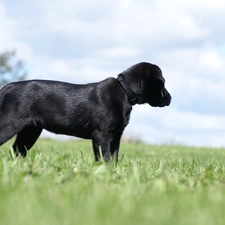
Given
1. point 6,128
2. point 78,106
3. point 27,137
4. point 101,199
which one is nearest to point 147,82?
point 78,106

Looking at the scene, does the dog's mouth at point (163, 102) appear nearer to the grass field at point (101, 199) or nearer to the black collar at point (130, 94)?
the black collar at point (130, 94)

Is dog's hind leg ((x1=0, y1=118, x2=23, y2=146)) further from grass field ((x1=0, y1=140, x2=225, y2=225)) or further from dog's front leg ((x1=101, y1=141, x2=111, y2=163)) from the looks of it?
grass field ((x1=0, y1=140, x2=225, y2=225))

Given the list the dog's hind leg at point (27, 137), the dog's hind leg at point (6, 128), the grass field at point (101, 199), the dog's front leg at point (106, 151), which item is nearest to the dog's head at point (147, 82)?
the dog's front leg at point (106, 151)

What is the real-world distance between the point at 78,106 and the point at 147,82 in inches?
35.4

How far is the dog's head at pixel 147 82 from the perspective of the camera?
19.5ft

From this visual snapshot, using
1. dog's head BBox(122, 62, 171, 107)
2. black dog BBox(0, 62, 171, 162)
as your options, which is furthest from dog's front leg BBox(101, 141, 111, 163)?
dog's head BBox(122, 62, 171, 107)

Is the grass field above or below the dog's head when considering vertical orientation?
below

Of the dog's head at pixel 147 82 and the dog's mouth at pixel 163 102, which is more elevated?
the dog's head at pixel 147 82

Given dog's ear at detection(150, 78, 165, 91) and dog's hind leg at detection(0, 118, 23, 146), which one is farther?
dog's ear at detection(150, 78, 165, 91)

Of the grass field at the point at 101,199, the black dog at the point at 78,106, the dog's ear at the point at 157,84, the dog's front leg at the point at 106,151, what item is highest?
the dog's ear at the point at 157,84

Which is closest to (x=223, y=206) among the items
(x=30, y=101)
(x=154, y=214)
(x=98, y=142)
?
(x=154, y=214)

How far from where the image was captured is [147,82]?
19.7 feet

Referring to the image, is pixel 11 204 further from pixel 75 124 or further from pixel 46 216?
pixel 75 124

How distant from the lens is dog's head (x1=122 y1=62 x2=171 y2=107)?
5.94m
